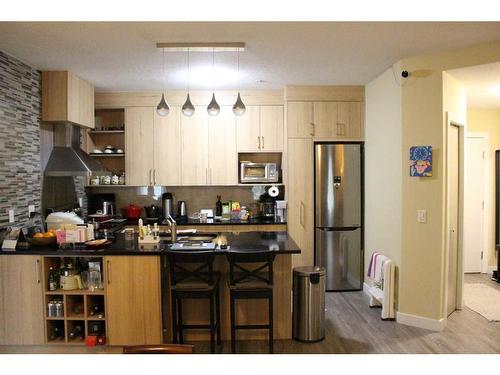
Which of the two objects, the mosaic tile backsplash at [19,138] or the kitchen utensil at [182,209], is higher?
the mosaic tile backsplash at [19,138]

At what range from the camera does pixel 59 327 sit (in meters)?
3.30

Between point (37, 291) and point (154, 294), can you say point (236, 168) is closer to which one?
point (154, 294)

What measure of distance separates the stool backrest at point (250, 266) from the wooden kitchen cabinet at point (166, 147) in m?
2.35

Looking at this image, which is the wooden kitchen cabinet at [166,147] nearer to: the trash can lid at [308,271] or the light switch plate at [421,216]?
the trash can lid at [308,271]

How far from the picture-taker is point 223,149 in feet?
17.2

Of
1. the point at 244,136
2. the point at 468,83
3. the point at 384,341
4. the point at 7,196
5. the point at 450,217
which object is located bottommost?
the point at 384,341

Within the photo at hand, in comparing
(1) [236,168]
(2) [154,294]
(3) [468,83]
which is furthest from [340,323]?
(3) [468,83]

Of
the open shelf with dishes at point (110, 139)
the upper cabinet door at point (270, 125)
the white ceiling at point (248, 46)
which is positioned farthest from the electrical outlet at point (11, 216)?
the upper cabinet door at point (270, 125)

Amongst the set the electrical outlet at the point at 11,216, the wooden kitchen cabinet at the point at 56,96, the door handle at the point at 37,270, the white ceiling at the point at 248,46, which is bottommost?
the door handle at the point at 37,270

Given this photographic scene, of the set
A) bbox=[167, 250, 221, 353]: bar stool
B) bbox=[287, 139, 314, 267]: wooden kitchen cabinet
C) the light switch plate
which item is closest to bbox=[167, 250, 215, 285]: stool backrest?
bbox=[167, 250, 221, 353]: bar stool

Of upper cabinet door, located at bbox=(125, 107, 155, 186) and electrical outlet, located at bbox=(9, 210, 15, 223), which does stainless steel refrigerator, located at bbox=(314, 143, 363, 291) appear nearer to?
upper cabinet door, located at bbox=(125, 107, 155, 186)

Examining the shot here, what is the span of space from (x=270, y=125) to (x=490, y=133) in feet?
10.4

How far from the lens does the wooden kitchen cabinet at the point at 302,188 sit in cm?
502

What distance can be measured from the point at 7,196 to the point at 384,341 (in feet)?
11.9
